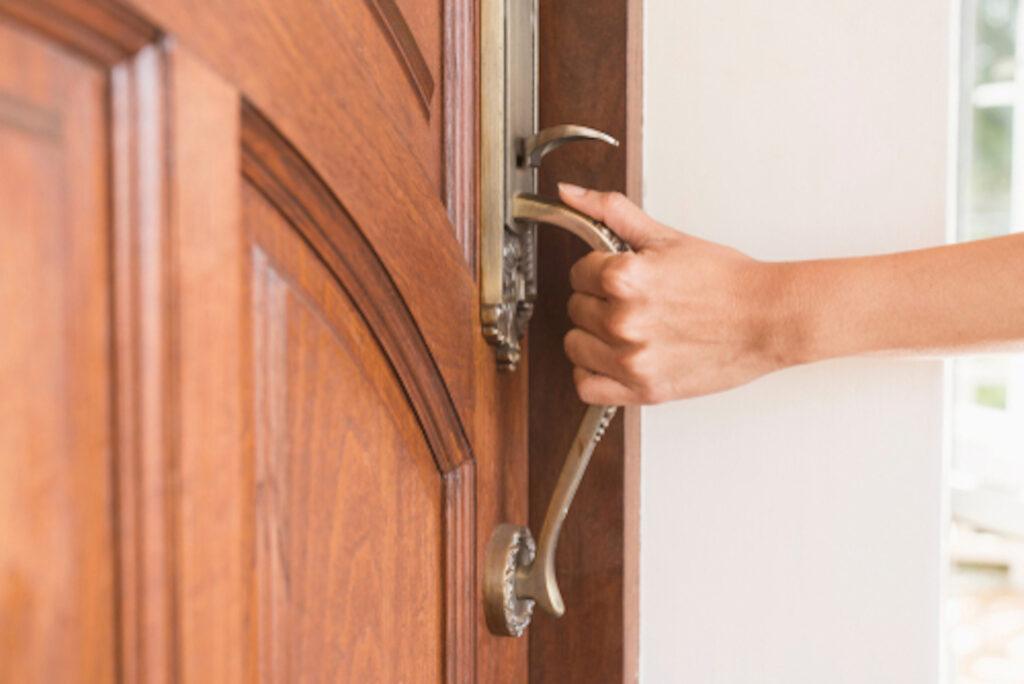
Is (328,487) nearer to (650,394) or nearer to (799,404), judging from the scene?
(650,394)

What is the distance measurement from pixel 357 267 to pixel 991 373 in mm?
2335

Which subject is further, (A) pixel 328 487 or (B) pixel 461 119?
(B) pixel 461 119

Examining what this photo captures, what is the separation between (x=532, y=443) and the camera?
27.2 inches

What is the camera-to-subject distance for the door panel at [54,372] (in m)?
0.27

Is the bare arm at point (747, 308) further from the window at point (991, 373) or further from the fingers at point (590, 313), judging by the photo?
the window at point (991, 373)

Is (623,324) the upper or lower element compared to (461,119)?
lower

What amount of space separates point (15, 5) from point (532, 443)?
484 mm

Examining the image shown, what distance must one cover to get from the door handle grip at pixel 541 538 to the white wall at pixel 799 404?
0.13 metres

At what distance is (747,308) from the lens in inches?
23.3

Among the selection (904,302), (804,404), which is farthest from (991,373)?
(904,302)

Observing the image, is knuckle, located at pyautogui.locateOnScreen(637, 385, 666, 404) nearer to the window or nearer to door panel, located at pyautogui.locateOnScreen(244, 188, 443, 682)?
door panel, located at pyautogui.locateOnScreen(244, 188, 443, 682)

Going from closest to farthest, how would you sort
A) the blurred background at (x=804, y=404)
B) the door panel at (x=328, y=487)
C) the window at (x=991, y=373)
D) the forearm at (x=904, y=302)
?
the door panel at (x=328, y=487) < the forearm at (x=904, y=302) < the blurred background at (x=804, y=404) < the window at (x=991, y=373)

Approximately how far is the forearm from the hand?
2 centimetres

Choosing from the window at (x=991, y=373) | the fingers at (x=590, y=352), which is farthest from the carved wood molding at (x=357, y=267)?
the window at (x=991, y=373)
